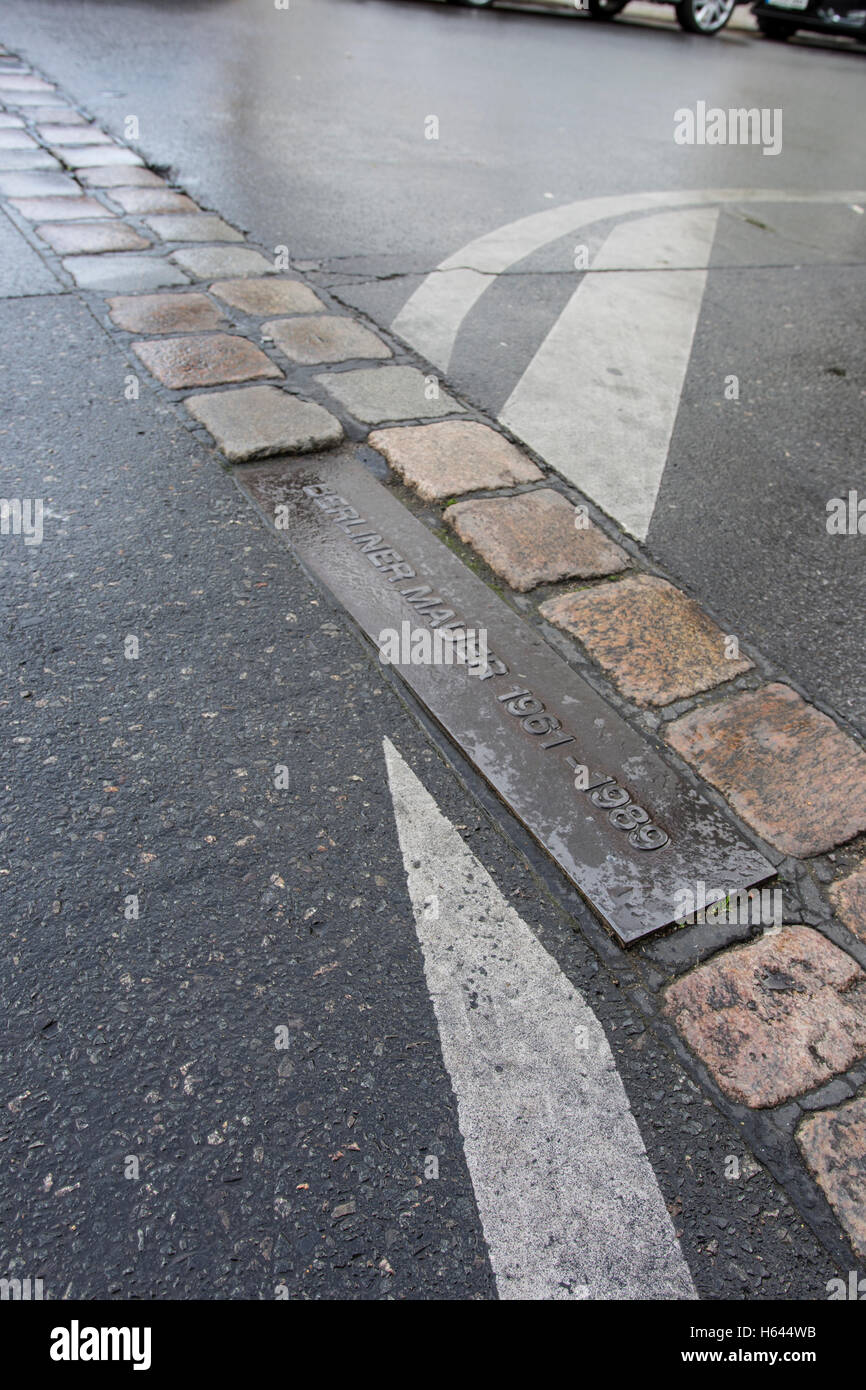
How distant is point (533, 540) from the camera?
265 cm

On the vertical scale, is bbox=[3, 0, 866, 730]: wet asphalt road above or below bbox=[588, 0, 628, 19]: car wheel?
below

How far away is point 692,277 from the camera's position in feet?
15.3

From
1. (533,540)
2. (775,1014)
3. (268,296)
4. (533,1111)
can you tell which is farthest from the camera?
(268,296)

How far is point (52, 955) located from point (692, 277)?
445cm

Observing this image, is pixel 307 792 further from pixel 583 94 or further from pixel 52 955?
pixel 583 94

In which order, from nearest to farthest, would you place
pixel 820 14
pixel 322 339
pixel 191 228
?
pixel 322 339 → pixel 191 228 → pixel 820 14

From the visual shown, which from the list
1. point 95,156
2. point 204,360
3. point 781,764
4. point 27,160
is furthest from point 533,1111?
point 95,156

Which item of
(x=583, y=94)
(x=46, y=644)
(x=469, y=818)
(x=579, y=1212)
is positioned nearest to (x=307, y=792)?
(x=469, y=818)

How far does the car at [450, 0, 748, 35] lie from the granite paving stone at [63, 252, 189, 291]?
11.6 m

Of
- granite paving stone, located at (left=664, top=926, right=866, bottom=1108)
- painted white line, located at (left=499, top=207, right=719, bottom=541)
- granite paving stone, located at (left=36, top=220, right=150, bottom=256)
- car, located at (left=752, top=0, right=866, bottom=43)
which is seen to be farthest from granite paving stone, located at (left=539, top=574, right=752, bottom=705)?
car, located at (left=752, top=0, right=866, bottom=43)

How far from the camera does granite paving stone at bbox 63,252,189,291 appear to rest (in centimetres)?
380

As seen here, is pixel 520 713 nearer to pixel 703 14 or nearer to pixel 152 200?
pixel 152 200

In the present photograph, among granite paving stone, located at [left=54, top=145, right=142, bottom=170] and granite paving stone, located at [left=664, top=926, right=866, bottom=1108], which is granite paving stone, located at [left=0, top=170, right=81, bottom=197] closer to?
granite paving stone, located at [left=54, top=145, right=142, bottom=170]

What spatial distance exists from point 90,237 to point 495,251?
6.30ft
